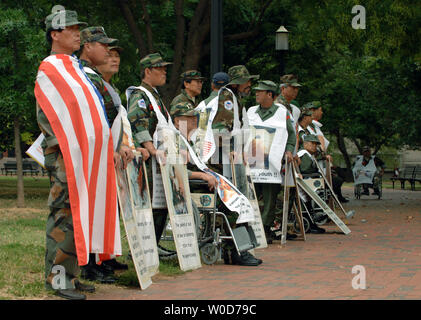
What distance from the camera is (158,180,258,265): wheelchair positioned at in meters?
8.78

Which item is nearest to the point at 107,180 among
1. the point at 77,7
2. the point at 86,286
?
the point at 86,286

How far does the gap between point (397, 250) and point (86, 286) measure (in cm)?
511

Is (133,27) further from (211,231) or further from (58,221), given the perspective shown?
(58,221)

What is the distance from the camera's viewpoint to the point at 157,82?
28.7ft

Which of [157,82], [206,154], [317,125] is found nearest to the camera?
[157,82]

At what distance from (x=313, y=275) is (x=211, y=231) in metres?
1.48

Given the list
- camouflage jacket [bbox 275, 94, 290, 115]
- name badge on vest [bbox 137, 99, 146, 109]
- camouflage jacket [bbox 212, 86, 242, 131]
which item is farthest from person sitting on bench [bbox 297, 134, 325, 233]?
name badge on vest [bbox 137, 99, 146, 109]

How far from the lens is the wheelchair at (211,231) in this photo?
878 centimetres

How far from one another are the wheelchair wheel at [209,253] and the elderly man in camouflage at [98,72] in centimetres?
151

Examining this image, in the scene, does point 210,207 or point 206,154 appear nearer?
point 210,207

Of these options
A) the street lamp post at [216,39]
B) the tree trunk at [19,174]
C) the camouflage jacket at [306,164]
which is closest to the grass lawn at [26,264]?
the street lamp post at [216,39]

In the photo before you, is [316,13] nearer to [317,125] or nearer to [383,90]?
[317,125]

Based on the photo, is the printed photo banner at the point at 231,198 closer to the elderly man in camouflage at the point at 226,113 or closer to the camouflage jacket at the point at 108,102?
the elderly man in camouflage at the point at 226,113

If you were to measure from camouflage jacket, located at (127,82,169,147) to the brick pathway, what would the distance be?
1.49 metres
